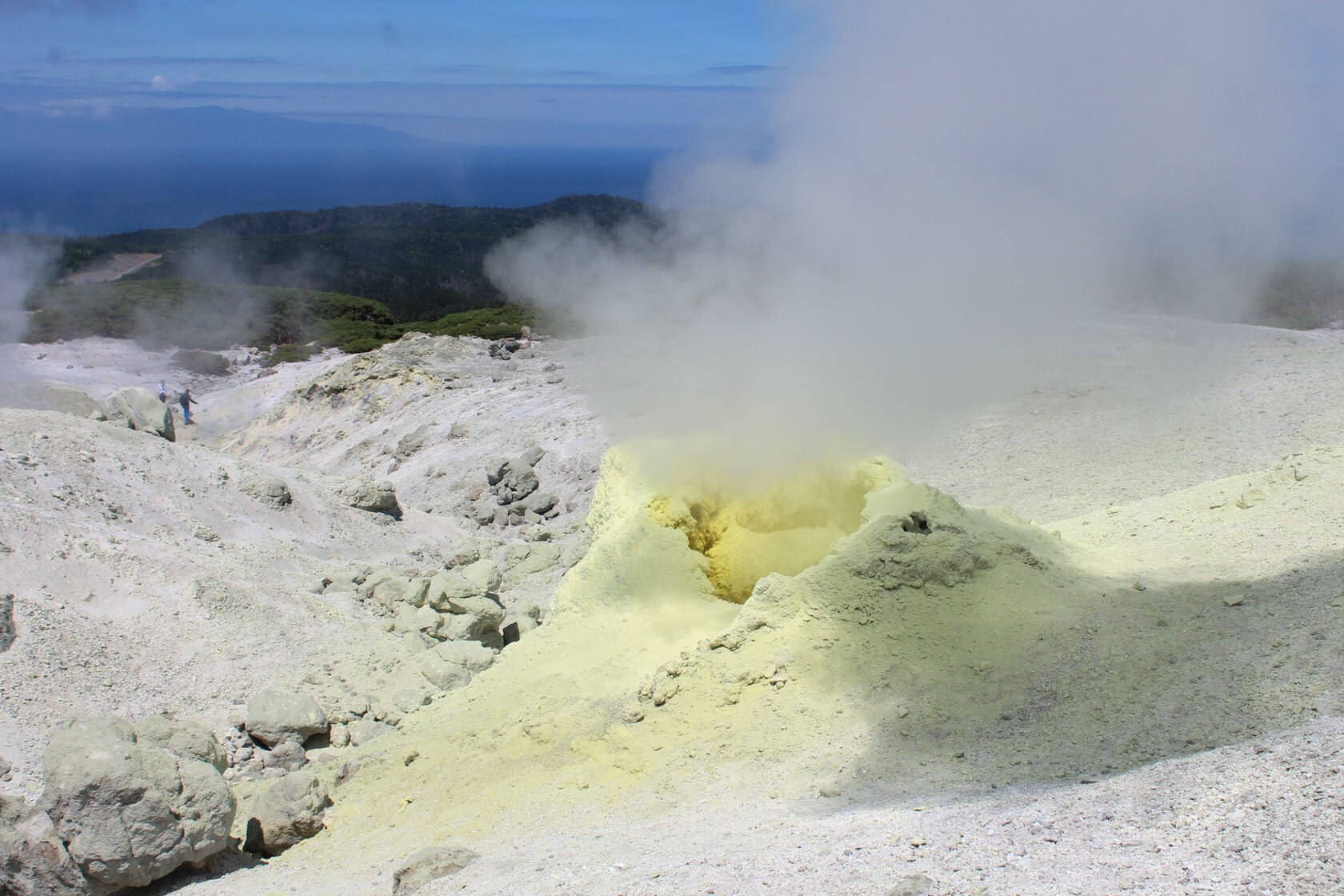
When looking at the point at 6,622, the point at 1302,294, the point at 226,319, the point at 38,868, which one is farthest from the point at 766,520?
the point at 226,319

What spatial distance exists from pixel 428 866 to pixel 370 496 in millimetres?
7835

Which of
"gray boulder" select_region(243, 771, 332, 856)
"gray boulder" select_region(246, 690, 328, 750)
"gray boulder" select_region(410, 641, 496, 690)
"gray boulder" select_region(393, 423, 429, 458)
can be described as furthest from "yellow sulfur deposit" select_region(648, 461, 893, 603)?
"gray boulder" select_region(393, 423, 429, 458)

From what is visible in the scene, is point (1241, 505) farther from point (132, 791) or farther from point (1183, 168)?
point (132, 791)

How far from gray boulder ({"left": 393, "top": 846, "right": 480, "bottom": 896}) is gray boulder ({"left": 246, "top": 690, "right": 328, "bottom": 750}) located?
2175mm

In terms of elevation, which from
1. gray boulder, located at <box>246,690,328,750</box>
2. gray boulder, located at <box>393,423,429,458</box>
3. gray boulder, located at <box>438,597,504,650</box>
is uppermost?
gray boulder, located at <box>246,690,328,750</box>

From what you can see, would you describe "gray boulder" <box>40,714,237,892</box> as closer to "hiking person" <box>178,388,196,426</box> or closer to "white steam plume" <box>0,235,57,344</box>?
"hiking person" <box>178,388,196,426</box>

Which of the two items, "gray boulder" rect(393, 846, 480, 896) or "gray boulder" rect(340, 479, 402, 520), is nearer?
"gray boulder" rect(393, 846, 480, 896)

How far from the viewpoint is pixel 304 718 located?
604 centimetres

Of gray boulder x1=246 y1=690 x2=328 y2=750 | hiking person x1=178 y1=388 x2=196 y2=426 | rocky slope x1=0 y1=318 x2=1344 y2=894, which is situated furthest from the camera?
hiking person x1=178 y1=388 x2=196 y2=426

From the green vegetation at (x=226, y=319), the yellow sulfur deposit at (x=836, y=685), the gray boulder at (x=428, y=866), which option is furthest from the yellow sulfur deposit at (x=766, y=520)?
the green vegetation at (x=226, y=319)

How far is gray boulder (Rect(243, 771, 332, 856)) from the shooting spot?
16.0 ft

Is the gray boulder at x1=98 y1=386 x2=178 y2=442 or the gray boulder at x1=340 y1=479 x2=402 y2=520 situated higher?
the gray boulder at x1=98 y1=386 x2=178 y2=442

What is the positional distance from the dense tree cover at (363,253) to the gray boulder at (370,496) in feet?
106

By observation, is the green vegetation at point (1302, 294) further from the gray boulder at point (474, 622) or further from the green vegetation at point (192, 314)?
the green vegetation at point (192, 314)
